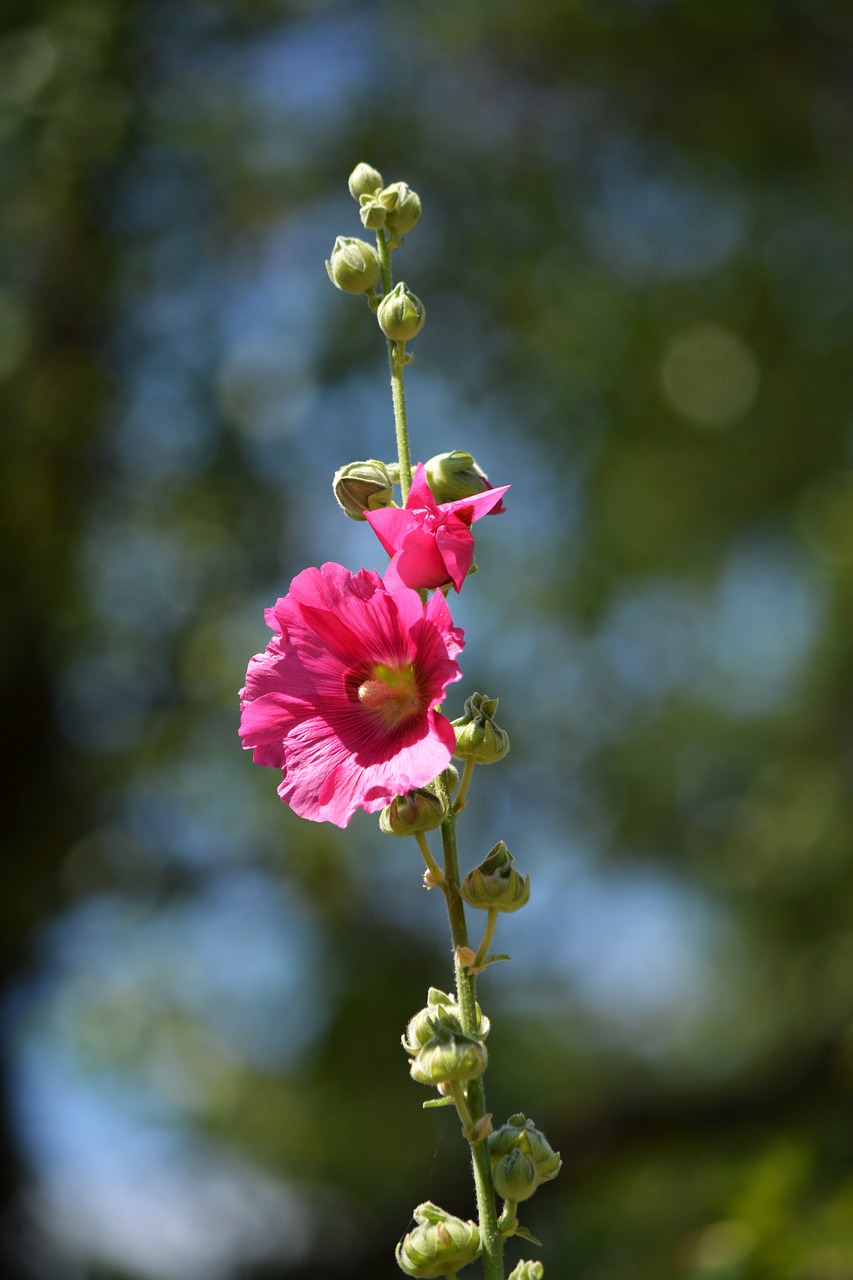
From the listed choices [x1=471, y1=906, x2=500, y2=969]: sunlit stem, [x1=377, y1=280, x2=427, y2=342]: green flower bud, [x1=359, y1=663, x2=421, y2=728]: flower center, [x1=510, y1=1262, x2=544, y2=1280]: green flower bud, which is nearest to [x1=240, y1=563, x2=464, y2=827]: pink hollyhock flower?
[x1=359, y1=663, x2=421, y2=728]: flower center

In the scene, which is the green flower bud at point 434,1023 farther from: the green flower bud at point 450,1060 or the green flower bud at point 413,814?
the green flower bud at point 413,814

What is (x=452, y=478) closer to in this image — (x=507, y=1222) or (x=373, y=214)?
(x=373, y=214)

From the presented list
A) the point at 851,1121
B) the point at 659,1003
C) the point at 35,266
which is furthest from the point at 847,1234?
the point at 35,266

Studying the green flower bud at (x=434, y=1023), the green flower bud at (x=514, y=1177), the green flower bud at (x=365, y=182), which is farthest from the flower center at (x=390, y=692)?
the green flower bud at (x=365, y=182)

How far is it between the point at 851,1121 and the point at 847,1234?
240 centimetres

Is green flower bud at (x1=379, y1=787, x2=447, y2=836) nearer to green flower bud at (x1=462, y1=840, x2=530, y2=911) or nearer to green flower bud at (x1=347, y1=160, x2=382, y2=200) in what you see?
green flower bud at (x1=462, y1=840, x2=530, y2=911)

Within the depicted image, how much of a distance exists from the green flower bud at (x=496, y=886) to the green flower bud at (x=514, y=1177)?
0.58 feet

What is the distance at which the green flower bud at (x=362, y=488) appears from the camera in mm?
983

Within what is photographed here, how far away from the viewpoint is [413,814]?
832 mm

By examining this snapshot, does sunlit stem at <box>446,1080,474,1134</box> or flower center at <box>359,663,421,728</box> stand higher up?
flower center at <box>359,663,421,728</box>

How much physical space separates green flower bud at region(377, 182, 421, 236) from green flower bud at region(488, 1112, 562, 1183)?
78cm

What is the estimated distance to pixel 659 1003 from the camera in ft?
17.4

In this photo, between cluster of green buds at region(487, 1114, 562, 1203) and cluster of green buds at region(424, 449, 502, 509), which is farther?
cluster of green buds at region(424, 449, 502, 509)

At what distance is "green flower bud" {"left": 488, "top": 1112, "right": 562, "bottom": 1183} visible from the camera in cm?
86
